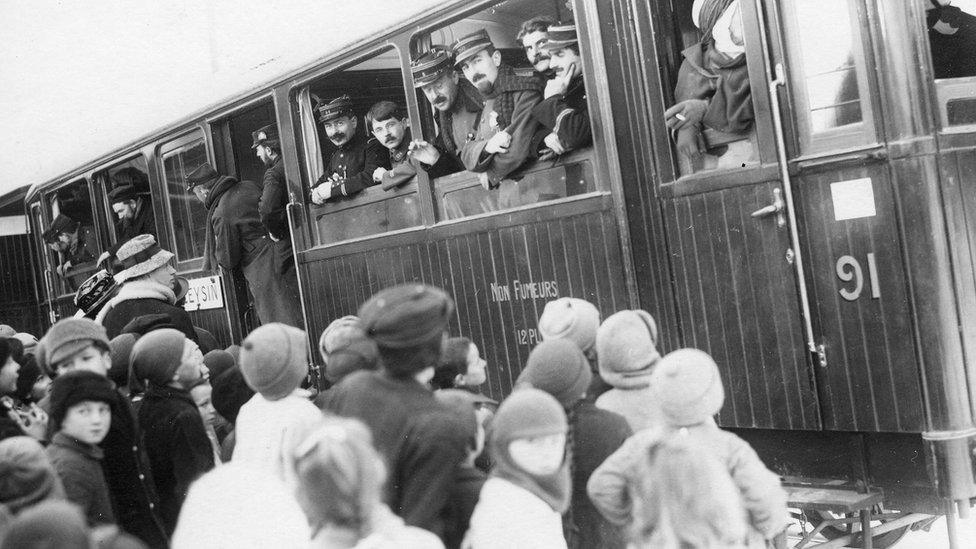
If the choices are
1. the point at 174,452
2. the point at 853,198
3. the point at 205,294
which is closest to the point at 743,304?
the point at 853,198

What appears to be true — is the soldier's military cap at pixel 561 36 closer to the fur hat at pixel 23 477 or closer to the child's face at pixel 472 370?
the child's face at pixel 472 370

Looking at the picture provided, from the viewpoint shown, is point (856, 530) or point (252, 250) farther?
point (252, 250)

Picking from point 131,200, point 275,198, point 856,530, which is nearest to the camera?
point 856,530

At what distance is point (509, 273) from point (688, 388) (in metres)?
2.68

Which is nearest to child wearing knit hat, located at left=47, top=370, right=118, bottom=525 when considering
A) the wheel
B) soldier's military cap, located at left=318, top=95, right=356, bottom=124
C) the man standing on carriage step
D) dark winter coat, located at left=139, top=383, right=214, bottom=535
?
dark winter coat, located at left=139, top=383, right=214, bottom=535

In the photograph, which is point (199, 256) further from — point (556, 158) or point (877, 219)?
point (877, 219)

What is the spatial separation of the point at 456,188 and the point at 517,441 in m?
3.21

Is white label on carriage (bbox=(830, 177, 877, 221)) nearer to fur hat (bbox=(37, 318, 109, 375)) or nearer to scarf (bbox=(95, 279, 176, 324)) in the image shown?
fur hat (bbox=(37, 318, 109, 375))

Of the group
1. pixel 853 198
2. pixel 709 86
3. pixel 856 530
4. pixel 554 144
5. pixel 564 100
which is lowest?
pixel 856 530

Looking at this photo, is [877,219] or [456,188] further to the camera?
[456,188]

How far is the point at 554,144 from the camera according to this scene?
480 centimetres

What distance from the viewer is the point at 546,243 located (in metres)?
4.98

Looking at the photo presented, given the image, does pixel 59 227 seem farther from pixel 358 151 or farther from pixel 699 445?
pixel 699 445

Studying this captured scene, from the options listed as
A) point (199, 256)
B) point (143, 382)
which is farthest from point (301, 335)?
point (199, 256)
